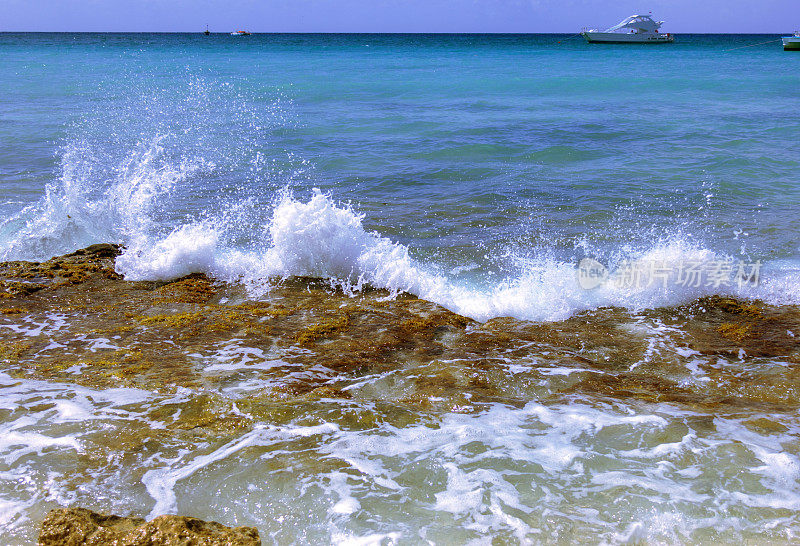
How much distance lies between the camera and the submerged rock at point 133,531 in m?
2.49

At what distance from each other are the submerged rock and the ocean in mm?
173

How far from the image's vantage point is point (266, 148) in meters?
13.7

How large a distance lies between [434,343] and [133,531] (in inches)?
114

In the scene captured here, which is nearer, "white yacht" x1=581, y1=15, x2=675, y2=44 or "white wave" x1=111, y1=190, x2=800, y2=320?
"white wave" x1=111, y1=190, x2=800, y2=320

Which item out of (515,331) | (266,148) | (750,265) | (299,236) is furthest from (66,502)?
(266,148)

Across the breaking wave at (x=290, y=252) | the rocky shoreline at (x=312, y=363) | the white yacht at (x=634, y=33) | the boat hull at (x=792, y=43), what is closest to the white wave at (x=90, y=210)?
the breaking wave at (x=290, y=252)

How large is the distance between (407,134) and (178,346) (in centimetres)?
1148

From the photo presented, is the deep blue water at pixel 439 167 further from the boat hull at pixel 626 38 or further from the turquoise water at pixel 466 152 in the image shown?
the boat hull at pixel 626 38

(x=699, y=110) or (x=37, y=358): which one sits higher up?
(x=699, y=110)

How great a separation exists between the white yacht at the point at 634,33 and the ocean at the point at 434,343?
59.0 meters

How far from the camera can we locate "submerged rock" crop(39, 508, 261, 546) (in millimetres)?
2486

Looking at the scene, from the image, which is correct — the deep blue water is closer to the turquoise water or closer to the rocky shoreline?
the turquoise water

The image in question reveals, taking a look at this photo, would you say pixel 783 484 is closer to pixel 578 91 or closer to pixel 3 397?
pixel 3 397

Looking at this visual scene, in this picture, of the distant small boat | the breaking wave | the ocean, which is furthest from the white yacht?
the breaking wave
